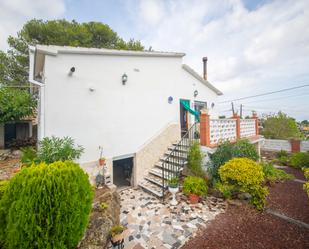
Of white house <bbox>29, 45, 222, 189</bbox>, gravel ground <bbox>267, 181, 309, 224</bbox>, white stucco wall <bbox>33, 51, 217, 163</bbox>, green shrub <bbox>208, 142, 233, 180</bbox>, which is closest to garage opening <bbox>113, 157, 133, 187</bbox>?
white house <bbox>29, 45, 222, 189</bbox>

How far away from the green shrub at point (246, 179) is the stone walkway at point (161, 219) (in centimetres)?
102

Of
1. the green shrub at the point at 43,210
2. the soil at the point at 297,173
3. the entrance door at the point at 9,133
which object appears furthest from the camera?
the soil at the point at 297,173

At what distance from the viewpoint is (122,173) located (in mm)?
10672

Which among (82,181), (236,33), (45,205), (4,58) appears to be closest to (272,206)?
(82,181)

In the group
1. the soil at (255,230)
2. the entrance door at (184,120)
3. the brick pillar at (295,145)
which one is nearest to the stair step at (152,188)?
the soil at (255,230)

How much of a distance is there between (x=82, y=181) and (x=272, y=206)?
6829mm

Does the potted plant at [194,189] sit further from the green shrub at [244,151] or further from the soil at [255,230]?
the green shrub at [244,151]

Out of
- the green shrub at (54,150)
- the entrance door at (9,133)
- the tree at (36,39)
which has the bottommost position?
the green shrub at (54,150)

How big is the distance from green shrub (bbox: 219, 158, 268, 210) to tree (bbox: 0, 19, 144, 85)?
16.0m

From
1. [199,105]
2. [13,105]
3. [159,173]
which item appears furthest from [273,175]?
[13,105]

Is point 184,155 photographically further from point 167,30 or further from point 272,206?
point 167,30

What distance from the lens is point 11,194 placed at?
3.06 m

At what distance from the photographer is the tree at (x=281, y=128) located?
2059cm

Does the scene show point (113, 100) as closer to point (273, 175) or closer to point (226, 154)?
point (226, 154)
